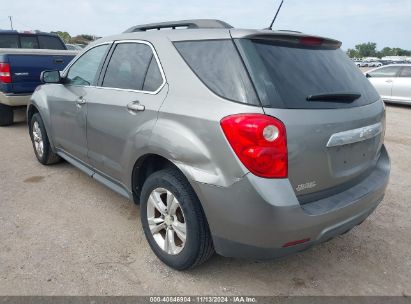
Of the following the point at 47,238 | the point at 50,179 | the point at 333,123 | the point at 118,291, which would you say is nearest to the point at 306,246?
the point at 333,123

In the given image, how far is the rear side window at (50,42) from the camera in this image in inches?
350

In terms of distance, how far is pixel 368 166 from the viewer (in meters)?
2.62

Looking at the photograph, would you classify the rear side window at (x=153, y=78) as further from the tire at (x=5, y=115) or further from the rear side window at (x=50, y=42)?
Result: the rear side window at (x=50, y=42)

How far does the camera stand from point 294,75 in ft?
7.37

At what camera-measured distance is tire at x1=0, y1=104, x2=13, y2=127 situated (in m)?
7.09

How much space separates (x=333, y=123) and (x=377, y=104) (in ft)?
2.50

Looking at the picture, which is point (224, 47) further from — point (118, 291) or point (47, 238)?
point (47, 238)

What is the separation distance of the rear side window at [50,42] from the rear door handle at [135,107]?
735cm

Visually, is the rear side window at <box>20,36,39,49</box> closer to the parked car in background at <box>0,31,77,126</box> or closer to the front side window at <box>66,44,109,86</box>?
the parked car in background at <box>0,31,77,126</box>

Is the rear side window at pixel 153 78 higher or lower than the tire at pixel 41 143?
higher

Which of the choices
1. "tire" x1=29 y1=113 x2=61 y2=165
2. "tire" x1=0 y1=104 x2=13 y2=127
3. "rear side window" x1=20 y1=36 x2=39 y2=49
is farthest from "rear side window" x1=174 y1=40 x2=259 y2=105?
"rear side window" x1=20 y1=36 x2=39 y2=49

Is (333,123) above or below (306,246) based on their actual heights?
above

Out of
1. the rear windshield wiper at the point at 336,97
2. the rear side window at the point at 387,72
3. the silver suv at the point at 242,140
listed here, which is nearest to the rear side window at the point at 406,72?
the rear side window at the point at 387,72

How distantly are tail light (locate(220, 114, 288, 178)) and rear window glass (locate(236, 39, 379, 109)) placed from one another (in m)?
0.13
